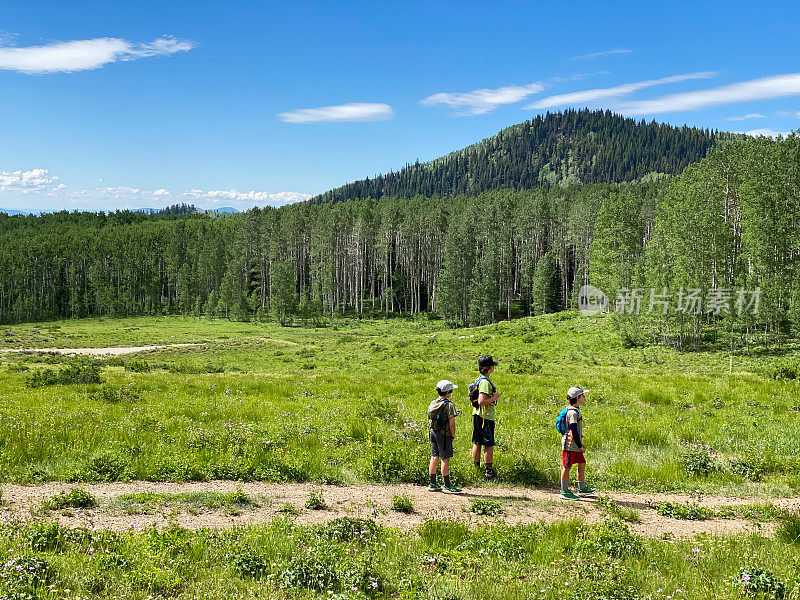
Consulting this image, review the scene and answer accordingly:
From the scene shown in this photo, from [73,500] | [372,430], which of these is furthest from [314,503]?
[372,430]

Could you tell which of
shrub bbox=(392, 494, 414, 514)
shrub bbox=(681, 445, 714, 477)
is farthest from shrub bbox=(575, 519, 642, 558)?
shrub bbox=(681, 445, 714, 477)

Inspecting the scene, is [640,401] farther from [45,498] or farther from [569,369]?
[45,498]

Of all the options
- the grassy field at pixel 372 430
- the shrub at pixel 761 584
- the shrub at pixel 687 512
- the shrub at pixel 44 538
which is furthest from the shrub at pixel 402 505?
the shrub at pixel 44 538

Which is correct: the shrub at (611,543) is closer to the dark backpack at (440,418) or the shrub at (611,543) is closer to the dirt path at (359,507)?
the dirt path at (359,507)

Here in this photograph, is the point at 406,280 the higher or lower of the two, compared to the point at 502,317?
higher

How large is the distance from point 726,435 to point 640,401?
6129mm

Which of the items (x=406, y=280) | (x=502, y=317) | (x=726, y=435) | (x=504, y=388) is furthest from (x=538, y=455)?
(x=406, y=280)

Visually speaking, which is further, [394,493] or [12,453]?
[12,453]

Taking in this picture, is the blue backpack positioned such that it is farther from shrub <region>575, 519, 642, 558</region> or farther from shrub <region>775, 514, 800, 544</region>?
shrub <region>775, 514, 800, 544</region>

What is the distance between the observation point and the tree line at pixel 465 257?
49.0 m

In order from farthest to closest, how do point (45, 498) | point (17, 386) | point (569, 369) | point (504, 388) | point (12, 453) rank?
point (569, 369) → point (17, 386) → point (504, 388) → point (12, 453) → point (45, 498)

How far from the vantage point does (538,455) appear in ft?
47.2

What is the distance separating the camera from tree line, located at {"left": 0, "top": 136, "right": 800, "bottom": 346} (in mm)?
49000

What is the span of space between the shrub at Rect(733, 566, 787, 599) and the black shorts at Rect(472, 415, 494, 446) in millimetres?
6099
